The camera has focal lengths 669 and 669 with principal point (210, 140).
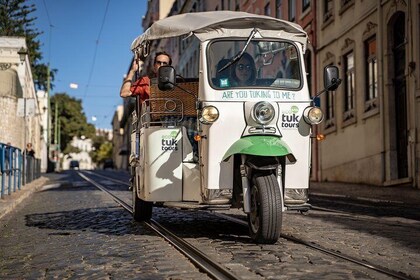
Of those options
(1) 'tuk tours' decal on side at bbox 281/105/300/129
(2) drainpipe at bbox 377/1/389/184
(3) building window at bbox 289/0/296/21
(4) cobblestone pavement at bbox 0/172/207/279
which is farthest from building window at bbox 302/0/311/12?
(1) 'tuk tours' decal on side at bbox 281/105/300/129

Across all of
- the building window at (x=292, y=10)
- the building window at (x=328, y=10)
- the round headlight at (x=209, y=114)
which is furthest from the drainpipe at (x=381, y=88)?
the round headlight at (x=209, y=114)

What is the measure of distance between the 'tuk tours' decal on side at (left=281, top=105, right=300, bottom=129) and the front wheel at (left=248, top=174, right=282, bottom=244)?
68cm

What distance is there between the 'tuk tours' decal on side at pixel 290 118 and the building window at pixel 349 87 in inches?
633

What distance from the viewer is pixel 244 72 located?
7.33 meters

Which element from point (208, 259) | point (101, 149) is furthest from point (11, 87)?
point (101, 149)

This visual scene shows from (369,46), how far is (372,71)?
0.85m

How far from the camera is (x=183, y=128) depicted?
7695mm

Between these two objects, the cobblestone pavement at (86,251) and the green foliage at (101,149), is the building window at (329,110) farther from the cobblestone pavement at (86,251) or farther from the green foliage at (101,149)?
the green foliage at (101,149)

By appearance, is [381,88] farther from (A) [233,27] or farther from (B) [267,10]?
(B) [267,10]

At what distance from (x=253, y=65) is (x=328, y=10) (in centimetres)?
1884

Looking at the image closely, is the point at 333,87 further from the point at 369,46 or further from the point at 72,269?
the point at 369,46

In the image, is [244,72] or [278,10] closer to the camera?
[244,72]

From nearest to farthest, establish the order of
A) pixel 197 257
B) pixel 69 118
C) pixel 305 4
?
pixel 197 257
pixel 305 4
pixel 69 118

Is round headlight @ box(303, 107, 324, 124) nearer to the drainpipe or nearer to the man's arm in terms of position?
the man's arm
